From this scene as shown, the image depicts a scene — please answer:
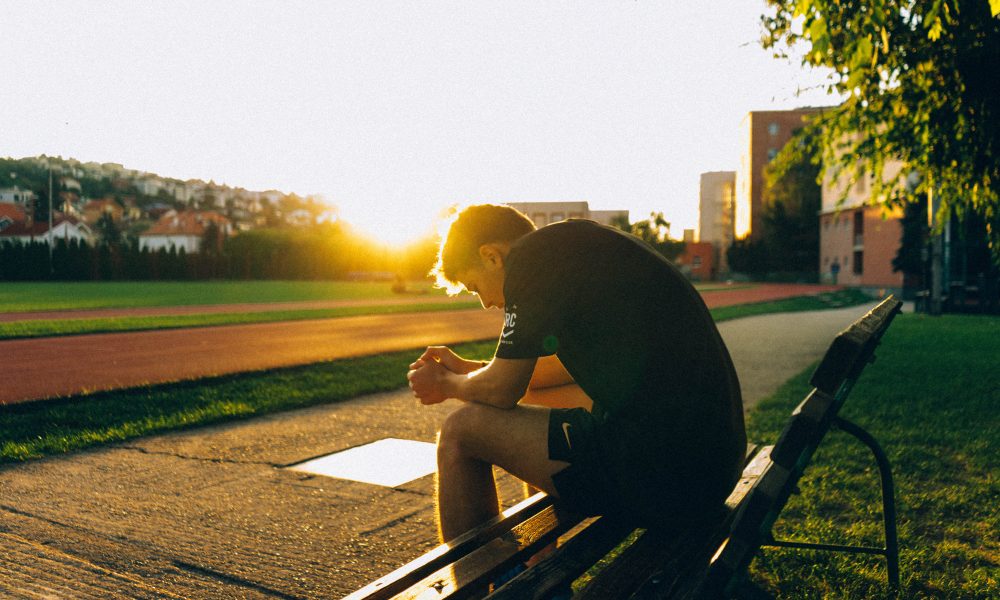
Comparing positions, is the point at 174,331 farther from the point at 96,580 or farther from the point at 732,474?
the point at 732,474

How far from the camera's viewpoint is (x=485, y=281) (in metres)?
2.58

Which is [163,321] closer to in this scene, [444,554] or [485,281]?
[485,281]

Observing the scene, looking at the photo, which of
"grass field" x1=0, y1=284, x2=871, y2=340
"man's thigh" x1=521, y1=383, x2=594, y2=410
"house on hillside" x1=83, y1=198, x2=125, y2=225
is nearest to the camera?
"man's thigh" x1=521, y1=383, x2=594, y2=410

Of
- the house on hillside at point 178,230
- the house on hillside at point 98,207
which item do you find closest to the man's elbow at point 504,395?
the house on hillside at point 178,230

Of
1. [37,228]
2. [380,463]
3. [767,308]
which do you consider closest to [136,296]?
[767,308]

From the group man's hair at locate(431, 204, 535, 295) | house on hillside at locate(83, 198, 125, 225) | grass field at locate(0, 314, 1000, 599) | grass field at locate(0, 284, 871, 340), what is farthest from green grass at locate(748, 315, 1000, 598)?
house on hillside at locate(83, 198, 125, 225)

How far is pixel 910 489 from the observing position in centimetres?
438

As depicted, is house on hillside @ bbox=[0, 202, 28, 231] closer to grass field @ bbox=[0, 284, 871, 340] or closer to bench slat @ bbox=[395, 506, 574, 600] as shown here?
grass field @ bbox=[0, 284, 871, 340]

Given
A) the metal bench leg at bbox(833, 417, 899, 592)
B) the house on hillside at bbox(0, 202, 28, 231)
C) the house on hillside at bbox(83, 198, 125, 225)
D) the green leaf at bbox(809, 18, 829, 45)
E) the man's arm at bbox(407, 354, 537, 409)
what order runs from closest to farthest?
the man's arm at bbox(407, 354, 537, 409) < the metal bench leg at bbox(833, 417, 899, 592) < the green leaf at bbox(809, 18, 829, 45) < the house on hillside at bbox(0, 202, 28, 231) < the house on hillside at bbox(83, 198, 125, 225)

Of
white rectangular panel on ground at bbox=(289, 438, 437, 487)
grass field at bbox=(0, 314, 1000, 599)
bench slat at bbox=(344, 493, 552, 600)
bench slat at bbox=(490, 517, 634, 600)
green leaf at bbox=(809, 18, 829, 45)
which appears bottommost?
white rectangular panel on ground at bbox=(289, 438, 437, 487)

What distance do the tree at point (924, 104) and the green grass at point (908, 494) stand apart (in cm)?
218

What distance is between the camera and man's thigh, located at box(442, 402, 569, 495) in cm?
228

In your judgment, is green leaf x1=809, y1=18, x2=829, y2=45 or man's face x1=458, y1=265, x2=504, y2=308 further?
green leaf x1=809, y1=18, x2=829, y2=45

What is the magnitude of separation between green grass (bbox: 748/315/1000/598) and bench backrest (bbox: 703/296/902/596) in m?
1.36
